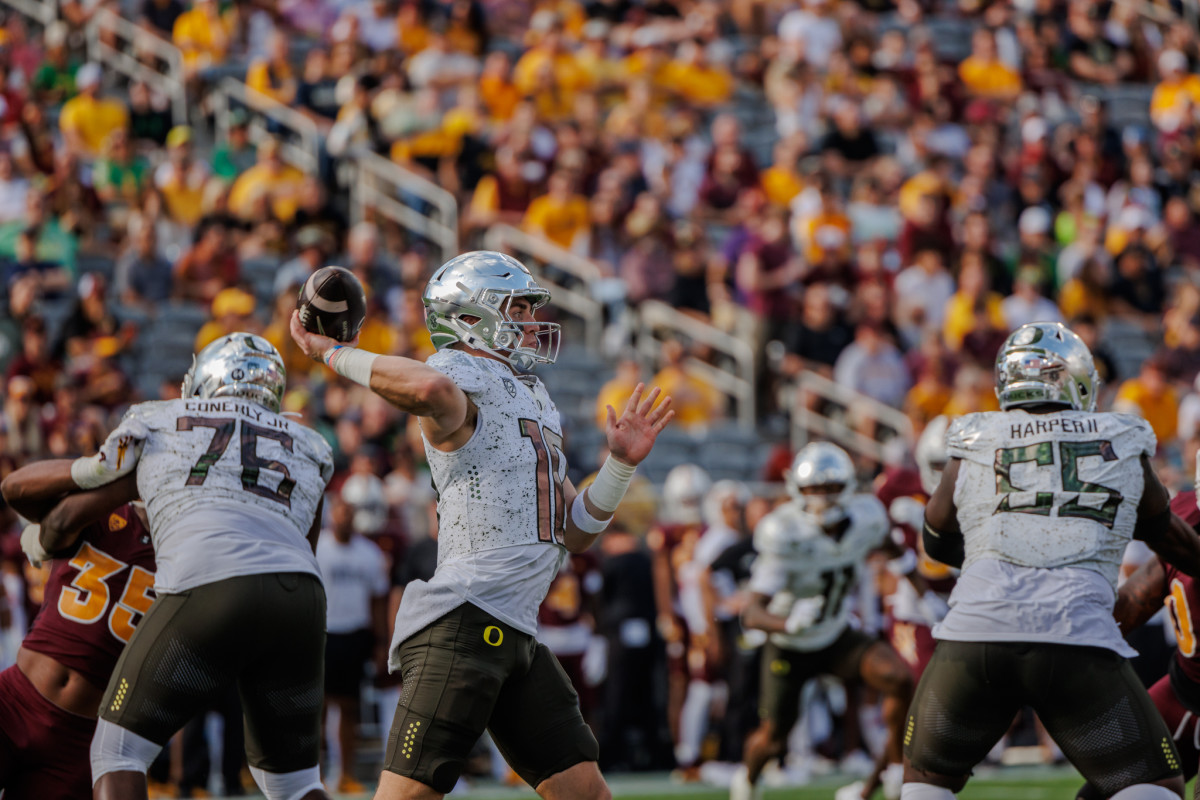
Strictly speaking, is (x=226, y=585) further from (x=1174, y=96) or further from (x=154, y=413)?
(x=1174, y=96)

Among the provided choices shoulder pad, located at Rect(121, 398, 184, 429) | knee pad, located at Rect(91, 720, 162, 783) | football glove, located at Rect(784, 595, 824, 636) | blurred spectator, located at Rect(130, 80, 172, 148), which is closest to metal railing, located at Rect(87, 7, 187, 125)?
blurred spectator, located at Rect(130, 80, 172, 148)

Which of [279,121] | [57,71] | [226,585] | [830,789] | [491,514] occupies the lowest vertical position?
[830,789]

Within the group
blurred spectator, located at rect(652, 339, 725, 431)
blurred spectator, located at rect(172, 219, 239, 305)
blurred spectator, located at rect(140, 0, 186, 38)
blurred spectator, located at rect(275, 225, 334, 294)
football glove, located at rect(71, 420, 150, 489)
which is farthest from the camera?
blurred spectator, located at rect(140, 0, 186, 38)

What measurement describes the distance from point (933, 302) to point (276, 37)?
6.34 metres

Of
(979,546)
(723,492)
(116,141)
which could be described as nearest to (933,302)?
(723,492)

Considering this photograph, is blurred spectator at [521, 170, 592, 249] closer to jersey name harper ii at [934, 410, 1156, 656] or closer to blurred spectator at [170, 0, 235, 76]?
blurred spectator at [170, 0, 235, 76]

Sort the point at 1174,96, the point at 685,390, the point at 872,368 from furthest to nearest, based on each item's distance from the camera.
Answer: the point at 1174,96, the point at 872,368, the point at 685,390

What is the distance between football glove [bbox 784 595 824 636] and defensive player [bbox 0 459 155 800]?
4.19 meters

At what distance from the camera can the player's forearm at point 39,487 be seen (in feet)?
18.1

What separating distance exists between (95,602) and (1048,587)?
3.12 metres

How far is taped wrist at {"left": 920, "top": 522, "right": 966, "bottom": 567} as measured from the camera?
574 cm

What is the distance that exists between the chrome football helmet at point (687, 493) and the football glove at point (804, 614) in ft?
12.2

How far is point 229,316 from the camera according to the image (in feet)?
38.6

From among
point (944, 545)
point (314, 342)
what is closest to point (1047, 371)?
point (944, 545)
